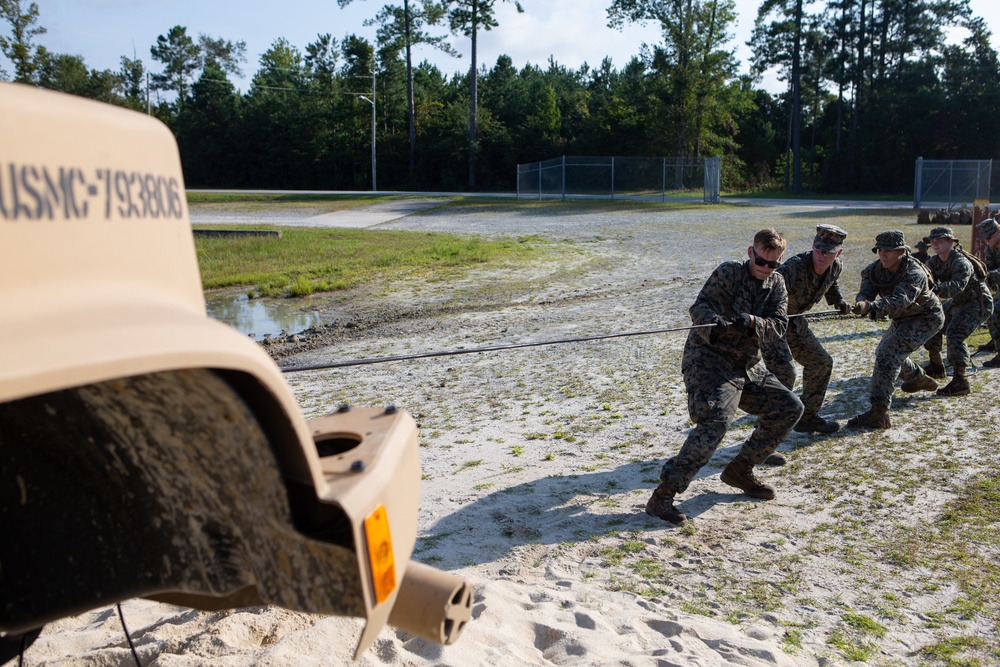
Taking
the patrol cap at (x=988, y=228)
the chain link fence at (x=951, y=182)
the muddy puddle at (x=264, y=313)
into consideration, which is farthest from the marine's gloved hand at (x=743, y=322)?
the chain link fence at (x=951, y=182)

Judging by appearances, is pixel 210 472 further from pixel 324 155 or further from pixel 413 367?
pixel 324 155

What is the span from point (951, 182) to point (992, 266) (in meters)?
26.9

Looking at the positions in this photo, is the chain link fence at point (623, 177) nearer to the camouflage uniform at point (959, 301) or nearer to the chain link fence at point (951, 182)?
the chain link fence at point (951, 182)

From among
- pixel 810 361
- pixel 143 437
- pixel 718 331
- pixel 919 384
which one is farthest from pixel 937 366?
pixel 143 437

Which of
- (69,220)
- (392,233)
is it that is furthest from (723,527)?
(392,233)

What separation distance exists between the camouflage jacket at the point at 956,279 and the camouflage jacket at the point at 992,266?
538 mm

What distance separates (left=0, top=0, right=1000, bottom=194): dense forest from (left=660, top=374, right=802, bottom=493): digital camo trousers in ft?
145

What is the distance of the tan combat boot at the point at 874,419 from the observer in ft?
25.8

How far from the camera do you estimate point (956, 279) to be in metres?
9.33

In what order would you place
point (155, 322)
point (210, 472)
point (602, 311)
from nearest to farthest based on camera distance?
point (155, 322) < point (210, 472) < point (602, 311)

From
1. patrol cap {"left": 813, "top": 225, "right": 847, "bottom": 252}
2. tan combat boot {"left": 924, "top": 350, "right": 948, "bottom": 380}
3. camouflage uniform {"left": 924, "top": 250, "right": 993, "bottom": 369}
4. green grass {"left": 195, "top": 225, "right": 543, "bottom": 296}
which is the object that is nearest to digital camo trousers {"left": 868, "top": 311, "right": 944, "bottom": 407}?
camouflage uniform {"left": 924, "top": 250, "right": 993, "bottom": 369}

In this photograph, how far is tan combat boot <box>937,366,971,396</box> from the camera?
8992 mm

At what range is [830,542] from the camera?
18.2 ft

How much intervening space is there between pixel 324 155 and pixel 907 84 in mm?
36595
